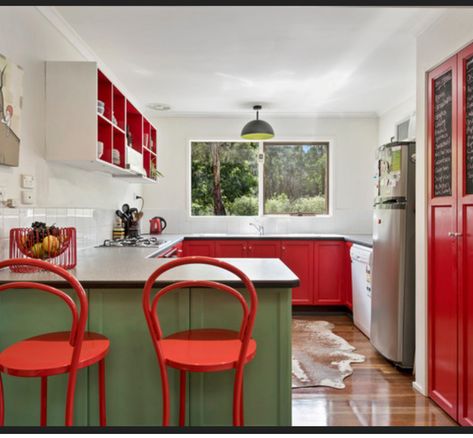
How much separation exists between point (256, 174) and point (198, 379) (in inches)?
146

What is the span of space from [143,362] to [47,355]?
0.43 m

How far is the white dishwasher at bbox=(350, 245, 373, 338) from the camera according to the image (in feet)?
11.3

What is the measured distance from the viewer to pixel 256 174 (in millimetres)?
5094

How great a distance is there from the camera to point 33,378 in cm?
164

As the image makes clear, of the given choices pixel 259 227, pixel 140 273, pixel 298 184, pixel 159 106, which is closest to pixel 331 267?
pixel 259 227

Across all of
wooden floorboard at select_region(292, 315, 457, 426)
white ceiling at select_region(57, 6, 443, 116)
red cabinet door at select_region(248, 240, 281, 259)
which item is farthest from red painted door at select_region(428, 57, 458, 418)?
red cabinet door at select_region(248, 240, 281, 259)

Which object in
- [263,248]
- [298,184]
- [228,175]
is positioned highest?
[228,175]

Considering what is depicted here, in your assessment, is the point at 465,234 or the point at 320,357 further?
the point at 320,357

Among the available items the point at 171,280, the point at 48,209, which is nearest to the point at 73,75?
the point at 48,209

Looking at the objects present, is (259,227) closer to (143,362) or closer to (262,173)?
(262,173)

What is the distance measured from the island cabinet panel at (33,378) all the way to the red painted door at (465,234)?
1.89m

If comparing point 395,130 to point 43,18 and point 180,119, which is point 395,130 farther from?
point 43,18

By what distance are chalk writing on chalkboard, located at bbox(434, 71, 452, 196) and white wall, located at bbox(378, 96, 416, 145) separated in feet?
5.76

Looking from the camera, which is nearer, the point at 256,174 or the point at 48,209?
the point at 48,209
